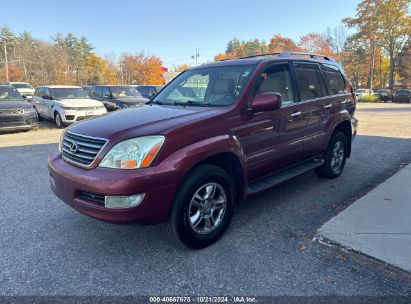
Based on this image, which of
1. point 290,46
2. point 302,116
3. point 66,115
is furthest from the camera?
point 290,46

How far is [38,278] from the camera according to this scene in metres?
2.75

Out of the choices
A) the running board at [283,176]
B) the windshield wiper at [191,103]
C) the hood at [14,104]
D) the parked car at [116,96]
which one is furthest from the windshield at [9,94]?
the running board at [283,176]

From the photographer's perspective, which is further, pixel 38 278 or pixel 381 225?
pixel 381 225

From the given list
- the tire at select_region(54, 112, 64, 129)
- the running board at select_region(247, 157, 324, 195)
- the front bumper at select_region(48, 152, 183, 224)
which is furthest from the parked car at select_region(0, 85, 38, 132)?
the running board at select_region(247, 157, 324, 195)

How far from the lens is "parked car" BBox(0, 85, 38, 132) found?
34.5 ft

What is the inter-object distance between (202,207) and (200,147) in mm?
624

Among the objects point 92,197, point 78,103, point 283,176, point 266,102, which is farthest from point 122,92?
point 92,197

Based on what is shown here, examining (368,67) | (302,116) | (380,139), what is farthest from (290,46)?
(302,116)

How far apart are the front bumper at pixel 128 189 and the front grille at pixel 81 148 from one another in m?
0.12

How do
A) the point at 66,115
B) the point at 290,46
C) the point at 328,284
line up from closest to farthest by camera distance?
the point at 328,284, the point at 66,115, the point at 290,46

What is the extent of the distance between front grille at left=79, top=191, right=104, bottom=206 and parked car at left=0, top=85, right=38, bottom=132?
943cm

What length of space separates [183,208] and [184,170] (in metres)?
0.36

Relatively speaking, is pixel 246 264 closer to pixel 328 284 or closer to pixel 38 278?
pixel 328 284

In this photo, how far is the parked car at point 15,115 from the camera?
10.5 m
